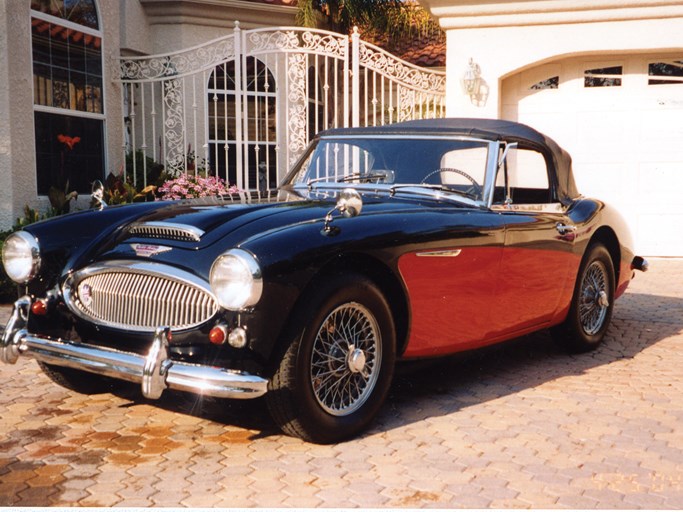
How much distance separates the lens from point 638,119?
1089 cm

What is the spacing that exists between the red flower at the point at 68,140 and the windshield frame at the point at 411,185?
203 inches

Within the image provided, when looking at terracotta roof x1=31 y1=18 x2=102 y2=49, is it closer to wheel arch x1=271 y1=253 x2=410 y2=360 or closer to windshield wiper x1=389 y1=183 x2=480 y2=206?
windshield wiper x1=389 y1=183 x2=480 y2=206

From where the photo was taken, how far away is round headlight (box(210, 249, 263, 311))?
3412mm

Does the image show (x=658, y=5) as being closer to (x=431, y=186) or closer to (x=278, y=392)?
(x=431, y=186)

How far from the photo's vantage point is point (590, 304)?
19.3ft

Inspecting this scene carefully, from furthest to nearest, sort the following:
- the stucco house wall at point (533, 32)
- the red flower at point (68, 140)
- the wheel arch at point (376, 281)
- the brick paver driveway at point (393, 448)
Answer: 1. the stucco house wall at point (533, 32)
2. the red flower at point (68, 140)
3. the wheel arch at point (376, 281)
4. the brick paver driveway at point (393, 448)

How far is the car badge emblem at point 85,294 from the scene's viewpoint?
3924 millimetres

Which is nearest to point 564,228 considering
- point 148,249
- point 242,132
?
point 148,249

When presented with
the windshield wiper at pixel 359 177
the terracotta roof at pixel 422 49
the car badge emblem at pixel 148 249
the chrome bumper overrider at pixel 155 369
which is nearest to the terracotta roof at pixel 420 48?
the terracotta roof at pixel 422 49

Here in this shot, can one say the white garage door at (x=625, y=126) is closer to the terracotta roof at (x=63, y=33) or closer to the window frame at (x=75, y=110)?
the window frame at (x=75, y=110)

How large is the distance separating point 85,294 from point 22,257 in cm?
52

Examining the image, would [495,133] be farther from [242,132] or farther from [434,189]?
[242,132]

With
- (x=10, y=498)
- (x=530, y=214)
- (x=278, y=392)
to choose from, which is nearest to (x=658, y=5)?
(x=530, y=214)

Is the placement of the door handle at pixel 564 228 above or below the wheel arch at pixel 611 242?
above
